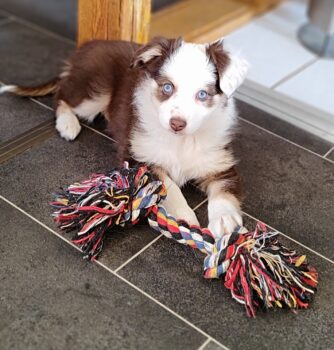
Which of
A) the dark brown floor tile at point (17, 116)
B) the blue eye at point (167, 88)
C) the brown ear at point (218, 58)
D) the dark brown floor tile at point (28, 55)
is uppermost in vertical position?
the brown ear at point (218, 58)

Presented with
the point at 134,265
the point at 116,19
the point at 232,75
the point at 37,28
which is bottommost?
the point at 37,28

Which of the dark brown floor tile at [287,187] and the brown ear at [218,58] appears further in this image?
the dark brown floor tile at [287,187]

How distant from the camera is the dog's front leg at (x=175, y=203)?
1.98m

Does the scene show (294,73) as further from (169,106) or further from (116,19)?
(169,106)

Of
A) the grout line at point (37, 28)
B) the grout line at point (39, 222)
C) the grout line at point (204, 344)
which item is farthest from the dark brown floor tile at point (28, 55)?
the grout line at point (204, 344)

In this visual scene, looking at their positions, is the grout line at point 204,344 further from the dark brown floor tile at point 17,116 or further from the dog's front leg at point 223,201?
the dark brown floor tile at point 17,116

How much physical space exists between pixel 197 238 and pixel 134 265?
0.73 ft

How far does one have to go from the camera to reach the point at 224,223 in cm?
193

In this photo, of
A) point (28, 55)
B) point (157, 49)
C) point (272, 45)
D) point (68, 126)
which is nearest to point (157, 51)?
point (157, 49)

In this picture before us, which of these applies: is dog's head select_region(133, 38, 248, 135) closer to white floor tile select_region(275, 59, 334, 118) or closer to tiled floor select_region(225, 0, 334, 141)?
tiled floor select_region(225, 0, 334, 141)

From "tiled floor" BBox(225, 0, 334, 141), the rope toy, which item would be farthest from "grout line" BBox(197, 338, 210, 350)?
"tiled floor" BBox(225, 0, 334, 141)

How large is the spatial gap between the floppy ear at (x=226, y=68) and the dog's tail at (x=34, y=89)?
0.94 metres

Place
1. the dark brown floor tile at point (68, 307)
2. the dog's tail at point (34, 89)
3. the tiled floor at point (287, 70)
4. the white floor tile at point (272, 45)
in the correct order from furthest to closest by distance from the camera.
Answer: the white floor tile at point (272, 45), the tiled floor at point (287, 70), the dog's tail at point (34, 89), the dark brown floor tile at point (68, 307)

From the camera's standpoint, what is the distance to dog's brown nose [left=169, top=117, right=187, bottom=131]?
183 cm
